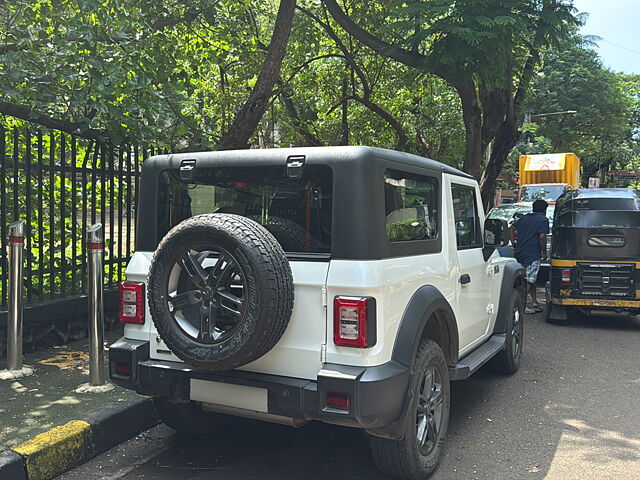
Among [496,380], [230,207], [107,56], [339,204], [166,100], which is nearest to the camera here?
[339,204]

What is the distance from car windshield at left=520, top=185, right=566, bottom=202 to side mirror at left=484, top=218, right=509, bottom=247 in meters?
14.8

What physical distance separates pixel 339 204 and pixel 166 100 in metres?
4.70

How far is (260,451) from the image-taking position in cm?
398

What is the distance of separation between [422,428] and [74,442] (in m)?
2.17

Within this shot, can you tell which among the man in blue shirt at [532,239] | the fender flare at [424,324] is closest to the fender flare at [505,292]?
the fender flare at [424,324]

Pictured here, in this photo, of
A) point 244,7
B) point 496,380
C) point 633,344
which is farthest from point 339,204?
point 244,7

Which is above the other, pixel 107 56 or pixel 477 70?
pixel 477 70

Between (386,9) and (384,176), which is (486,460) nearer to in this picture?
(384,176)

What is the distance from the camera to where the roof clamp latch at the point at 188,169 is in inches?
146

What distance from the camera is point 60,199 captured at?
621cm

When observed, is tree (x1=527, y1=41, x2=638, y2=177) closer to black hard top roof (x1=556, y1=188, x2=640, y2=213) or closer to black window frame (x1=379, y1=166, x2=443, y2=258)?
black hard top roof (x1=556, y1=188, x2=640, y2=213)

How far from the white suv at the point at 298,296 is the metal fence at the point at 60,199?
2475mm

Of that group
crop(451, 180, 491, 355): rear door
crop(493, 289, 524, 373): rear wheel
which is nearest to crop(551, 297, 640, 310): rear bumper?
crop(493, 289, 524, 373): rear wheel

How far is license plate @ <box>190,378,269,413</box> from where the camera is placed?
322 cm
